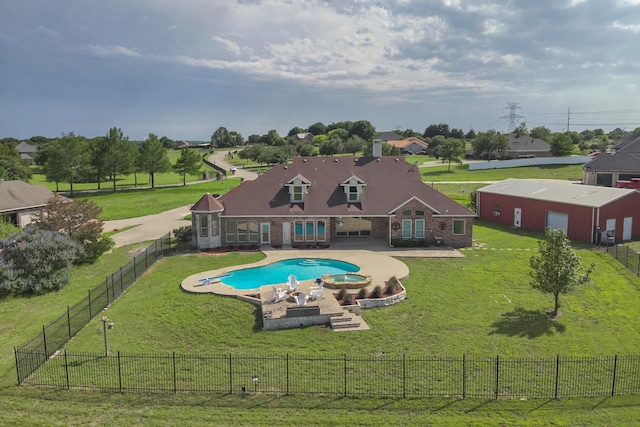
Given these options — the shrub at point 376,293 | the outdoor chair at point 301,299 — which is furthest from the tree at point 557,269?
the outdoor chair at point 301,299

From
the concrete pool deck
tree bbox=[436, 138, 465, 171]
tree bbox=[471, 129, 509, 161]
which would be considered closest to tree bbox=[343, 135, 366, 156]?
tree bbox=[471, 129, 509, 161]

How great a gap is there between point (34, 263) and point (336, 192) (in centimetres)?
2211

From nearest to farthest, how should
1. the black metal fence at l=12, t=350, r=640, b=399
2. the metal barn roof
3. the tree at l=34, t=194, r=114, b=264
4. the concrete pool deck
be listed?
1. the black metal fence at l=12, t=350, r=640, b=399
2. the concrete pool deck
3. the tree at l=34, t=194, r=114, b=264
4. the metal barn roof

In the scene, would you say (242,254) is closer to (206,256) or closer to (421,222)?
(206,256)

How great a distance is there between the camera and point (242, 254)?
114ft

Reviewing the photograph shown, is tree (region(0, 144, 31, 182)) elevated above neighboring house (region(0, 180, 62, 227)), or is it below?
above

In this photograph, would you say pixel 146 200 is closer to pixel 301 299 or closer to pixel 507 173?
pixel 301 299

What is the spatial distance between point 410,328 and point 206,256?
59.2 feet

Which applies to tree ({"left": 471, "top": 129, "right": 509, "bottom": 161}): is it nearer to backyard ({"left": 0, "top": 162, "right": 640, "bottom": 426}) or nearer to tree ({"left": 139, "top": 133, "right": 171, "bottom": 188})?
tree ({"left": 139, "top": 133, "right": 171, "bottom": 188})

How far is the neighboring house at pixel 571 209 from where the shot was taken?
1462 inches

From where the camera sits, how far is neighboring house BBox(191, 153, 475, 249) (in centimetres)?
3669

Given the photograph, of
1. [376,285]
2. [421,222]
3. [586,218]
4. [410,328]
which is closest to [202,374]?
[410,328]

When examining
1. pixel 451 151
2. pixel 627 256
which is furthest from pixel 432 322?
pixel 451 151

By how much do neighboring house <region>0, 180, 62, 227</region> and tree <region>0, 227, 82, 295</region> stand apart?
1929cm
